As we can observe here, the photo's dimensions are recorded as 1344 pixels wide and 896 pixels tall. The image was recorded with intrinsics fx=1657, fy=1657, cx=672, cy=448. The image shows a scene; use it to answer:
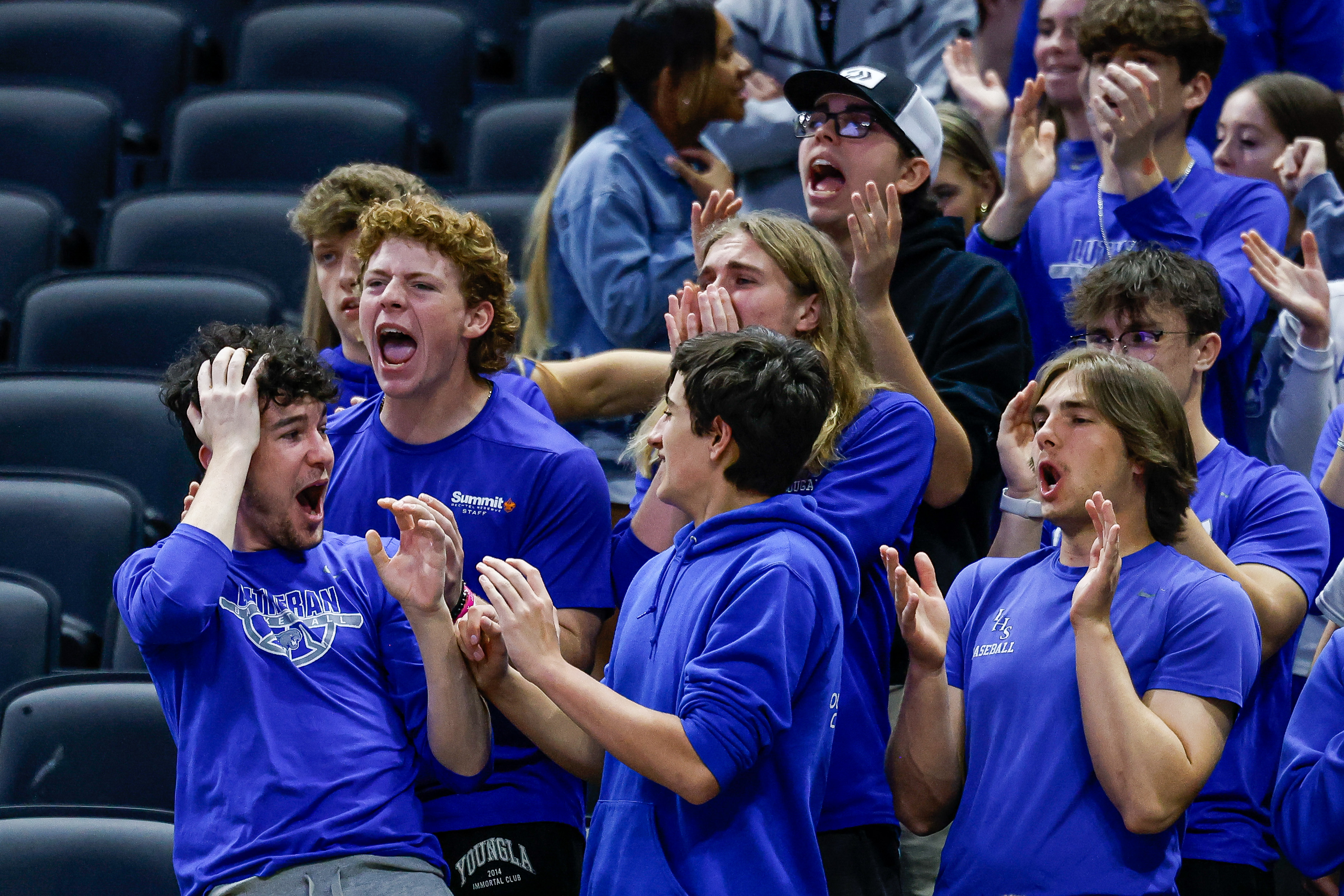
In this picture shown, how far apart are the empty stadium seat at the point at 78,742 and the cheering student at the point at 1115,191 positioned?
2243 millimetres

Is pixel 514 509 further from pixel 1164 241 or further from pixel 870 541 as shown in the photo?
pixel 1164 241

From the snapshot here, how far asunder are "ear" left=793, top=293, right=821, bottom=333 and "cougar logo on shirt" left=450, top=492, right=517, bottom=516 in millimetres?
631

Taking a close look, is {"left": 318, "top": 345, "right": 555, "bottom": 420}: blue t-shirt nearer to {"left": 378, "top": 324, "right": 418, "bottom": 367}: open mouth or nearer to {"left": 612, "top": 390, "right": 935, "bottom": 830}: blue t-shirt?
{"left": 378, "top": 324, "right": 418, "bottom": 367}: open mouth

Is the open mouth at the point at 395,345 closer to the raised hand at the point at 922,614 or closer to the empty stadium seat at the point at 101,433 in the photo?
the raised hand at the point at 922,614

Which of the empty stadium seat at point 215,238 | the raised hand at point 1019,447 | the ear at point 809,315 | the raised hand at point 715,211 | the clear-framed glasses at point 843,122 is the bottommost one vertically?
the empty stadium seat at point 215,238

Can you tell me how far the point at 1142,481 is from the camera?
9.28 feet

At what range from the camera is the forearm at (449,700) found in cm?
271

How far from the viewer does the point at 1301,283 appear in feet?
12.2

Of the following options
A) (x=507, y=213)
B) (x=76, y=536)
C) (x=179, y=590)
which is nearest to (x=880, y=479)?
(x=179, y=590)

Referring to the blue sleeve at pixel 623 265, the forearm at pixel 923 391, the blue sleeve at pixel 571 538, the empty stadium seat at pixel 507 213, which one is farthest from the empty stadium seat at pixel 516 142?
the blue sleeve at pixel 571 538

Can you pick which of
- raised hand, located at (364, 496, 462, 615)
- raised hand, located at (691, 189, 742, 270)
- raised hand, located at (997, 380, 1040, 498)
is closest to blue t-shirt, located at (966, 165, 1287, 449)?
raised hand, located at (997, 380, 1040, 498)

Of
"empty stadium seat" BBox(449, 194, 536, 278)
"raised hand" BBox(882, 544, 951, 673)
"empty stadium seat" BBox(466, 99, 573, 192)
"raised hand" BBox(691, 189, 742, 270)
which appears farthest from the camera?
"empty stadium seat" BBox(466, 99, 573, 192)

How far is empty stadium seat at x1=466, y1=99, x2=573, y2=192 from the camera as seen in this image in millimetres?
5840

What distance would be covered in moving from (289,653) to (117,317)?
2.46m
